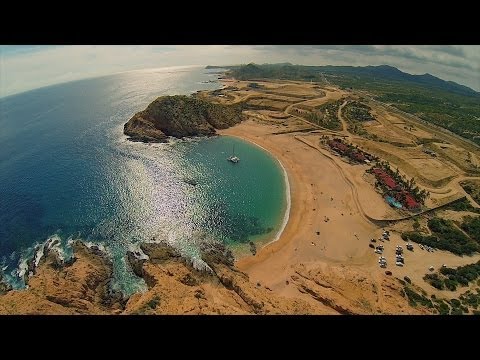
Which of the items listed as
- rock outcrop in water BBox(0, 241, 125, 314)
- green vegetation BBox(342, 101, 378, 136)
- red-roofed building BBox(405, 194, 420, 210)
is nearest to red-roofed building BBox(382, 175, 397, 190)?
red-roofed building BBox(405, 194, 420, 210)

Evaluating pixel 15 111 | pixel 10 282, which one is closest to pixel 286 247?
pixel 10 282

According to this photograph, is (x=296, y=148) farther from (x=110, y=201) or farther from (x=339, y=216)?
(x=110, y=201)

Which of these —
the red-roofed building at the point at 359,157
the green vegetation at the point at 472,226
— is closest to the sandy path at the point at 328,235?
the red-roofed building at the point at 359,157

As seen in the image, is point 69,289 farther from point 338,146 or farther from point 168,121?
point 338,146

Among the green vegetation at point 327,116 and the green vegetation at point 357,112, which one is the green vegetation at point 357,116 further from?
the green vegetation at point 327,116

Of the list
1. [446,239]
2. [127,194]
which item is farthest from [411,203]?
[127,194]

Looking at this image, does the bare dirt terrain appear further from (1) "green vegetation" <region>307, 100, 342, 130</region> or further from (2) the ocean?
(2) the ocean
